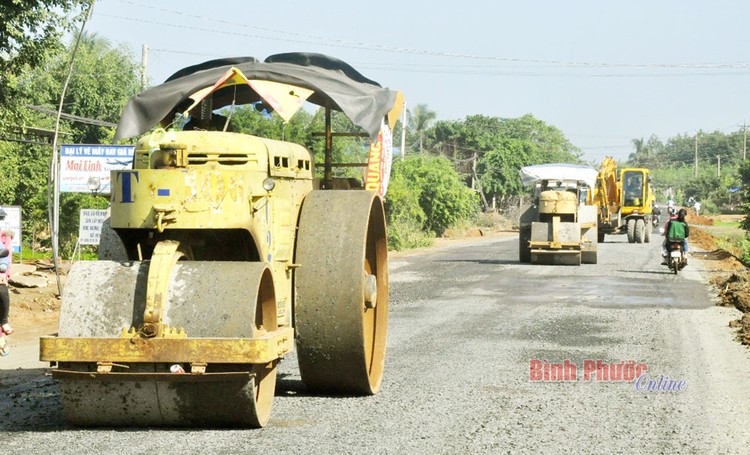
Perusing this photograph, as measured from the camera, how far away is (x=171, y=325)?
23.0ft

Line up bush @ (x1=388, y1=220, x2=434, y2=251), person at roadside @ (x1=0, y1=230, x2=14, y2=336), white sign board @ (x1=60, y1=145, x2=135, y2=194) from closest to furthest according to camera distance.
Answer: person at roadside @ (x1=0, y1=230, x2=14, y2=336) < white sign board @ (x1=60, y1=145, x2=135, y2=194) < bush @ (x1=388, y1=220, x2=434, y2=251)

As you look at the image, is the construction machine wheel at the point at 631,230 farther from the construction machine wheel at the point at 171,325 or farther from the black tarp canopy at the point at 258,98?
the construction machine wheel at the point at 171,325

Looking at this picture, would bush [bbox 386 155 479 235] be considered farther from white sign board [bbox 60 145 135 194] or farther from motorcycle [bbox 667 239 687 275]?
white sign board [bbox 60 145 135 194]

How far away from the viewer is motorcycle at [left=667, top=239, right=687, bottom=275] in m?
24.7

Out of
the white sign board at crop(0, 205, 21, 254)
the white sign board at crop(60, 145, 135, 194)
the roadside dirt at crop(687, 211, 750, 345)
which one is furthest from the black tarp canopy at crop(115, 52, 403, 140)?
the white sign board at crop(0, 205, 21, 254)

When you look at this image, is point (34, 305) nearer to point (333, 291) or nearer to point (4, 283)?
point (4, 283)

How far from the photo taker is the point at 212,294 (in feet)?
23.3

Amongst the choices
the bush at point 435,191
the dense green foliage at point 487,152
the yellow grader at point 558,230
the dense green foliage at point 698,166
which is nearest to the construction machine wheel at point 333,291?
the yellow grader at point 558,230

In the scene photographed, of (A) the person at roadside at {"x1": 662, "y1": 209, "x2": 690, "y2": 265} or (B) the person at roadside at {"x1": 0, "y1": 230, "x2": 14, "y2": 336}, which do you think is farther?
(A) the person at roadside at {"x1": 662, "y1": 209, "x2": 690, "y2": 265}

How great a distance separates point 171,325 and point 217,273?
46 cm

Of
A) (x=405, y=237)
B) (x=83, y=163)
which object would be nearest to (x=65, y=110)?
(x=405, y=237)

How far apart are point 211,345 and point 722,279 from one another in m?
17.7

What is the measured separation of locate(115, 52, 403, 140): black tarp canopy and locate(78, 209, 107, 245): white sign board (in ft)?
30.6

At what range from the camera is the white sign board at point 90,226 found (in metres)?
18.3
